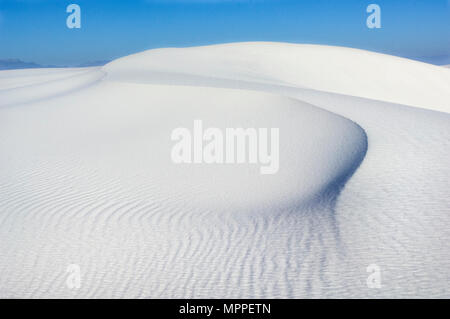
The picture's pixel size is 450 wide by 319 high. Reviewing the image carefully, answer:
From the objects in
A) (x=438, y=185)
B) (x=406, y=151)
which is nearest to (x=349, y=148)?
(x=406, y=151)

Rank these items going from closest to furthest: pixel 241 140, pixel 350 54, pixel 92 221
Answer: pixel 92 221 < pixel 241 140 < pixel 350 54

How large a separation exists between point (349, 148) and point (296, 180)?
1.89m

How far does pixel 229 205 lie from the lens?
283 inches

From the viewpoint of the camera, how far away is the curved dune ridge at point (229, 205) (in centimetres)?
500

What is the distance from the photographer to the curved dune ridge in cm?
500

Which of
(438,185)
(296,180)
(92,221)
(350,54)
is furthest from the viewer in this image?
(350,54)

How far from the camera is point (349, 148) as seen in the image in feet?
30.8

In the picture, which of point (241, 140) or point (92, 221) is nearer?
point (92, 221)

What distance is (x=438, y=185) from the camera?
7.09m
